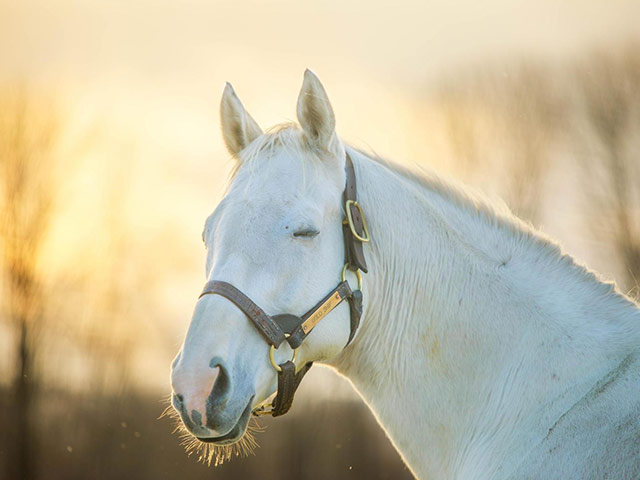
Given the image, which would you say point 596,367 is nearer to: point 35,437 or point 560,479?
point 560,479

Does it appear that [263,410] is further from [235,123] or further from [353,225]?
[235,123]

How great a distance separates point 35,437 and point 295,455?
10291 millimetres

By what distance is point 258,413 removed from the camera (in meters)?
3.77

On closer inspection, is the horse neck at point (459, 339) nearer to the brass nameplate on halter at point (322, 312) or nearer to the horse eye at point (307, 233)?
the brass nameplate on halter at point (322, 312)

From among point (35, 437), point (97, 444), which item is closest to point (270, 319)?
point (35, 437)

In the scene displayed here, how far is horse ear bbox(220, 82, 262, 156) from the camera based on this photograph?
422 cm

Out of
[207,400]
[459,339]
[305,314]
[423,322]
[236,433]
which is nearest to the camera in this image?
[207,400]

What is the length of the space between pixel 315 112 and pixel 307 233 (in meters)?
0.72

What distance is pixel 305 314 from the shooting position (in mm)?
3564

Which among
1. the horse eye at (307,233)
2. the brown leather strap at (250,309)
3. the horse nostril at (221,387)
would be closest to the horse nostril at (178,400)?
the horse nostril at (221,387)

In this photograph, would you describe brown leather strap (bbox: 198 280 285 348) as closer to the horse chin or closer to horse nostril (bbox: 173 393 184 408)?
the horse chin

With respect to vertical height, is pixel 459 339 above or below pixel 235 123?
below

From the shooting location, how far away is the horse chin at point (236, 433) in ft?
11.1

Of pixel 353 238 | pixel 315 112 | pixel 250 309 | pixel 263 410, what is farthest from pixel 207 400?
pixel 315 112
